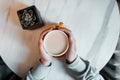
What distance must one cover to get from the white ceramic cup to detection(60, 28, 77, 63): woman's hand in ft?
0.07

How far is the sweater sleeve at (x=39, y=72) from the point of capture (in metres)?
0.95

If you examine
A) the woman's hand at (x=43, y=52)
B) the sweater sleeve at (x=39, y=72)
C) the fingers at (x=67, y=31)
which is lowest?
the sweater sleeve at (x=39, y=72)

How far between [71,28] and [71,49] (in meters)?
0.10

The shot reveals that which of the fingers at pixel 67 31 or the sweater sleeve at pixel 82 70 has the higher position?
the fingers at pixel 67 31

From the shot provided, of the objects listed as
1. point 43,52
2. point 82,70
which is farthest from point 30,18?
point 82,70

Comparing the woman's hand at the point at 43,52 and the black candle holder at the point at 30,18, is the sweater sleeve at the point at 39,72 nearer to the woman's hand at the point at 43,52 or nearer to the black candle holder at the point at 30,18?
the woman's hand at the point at 43,52

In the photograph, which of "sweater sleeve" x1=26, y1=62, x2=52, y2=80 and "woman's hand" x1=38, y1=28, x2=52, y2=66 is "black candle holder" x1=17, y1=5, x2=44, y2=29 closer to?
"woman's hand" x1=38, y1=28, x2=52, y2=66

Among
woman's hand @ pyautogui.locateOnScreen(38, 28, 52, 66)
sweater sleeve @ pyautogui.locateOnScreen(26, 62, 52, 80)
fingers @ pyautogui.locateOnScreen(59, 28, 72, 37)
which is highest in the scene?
fingers @ pyautogui.locateOnScreen(59, 28, 72, 37)

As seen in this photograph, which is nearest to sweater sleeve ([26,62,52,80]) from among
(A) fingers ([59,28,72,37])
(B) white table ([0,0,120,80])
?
(B) white table ([0,0,120,80])

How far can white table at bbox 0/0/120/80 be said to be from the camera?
967mm

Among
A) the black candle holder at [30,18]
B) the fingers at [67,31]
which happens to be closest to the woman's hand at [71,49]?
the fingers at [67,31]

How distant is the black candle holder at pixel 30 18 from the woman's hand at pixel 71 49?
0.11m

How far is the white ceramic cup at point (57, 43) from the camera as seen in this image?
873mm

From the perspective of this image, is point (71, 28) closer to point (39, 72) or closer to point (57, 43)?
point (57, 43)
